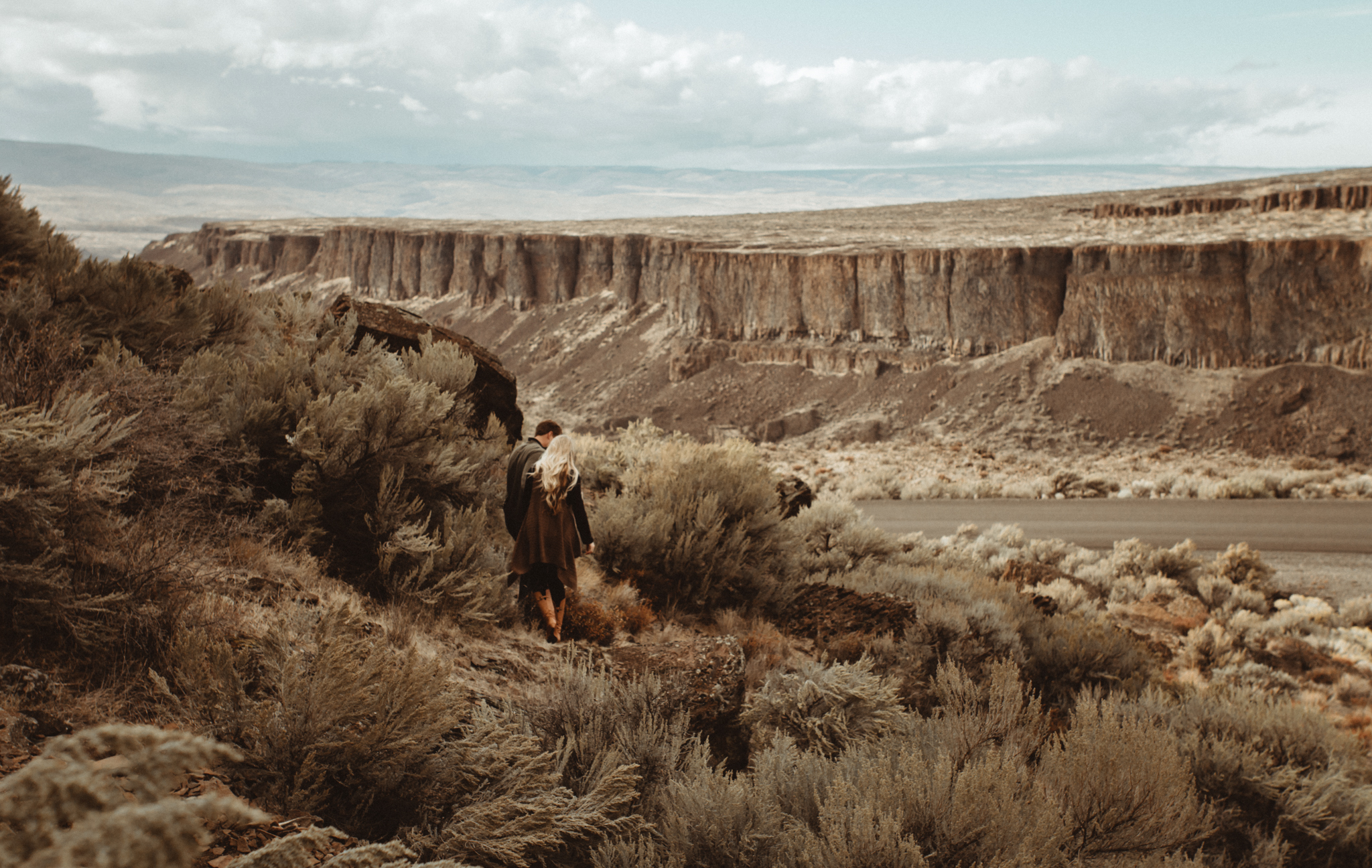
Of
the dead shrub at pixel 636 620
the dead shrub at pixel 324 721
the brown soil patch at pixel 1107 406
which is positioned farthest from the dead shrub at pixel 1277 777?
the brown soil patch at pixel 1107 406

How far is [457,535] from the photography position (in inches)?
189

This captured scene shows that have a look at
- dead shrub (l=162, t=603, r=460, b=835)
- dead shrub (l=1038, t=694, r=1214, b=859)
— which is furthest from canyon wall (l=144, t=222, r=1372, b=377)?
dead shrub (l=1038, t=694, r=1214, b=859)

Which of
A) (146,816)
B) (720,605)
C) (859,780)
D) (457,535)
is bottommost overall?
(720,605)

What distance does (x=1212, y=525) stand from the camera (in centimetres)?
1398

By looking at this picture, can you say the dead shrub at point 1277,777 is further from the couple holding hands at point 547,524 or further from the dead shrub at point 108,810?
the dead shrub at point 108,810

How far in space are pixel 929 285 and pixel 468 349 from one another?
30.0 meters

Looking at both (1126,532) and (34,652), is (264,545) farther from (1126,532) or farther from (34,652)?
(1126,532)

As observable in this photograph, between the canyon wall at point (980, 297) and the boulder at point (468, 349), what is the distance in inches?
569

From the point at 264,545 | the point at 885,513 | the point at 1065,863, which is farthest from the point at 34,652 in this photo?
the point at 885,513

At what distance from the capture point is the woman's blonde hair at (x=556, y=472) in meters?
4.94

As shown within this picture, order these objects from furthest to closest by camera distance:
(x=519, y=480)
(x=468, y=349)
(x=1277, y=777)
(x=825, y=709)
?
1. (x=468, y=349)
2. (x=519, y=480)
3. (x=825, y=709)
4. (x=1277, y=777)

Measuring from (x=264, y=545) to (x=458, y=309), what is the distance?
58422 mm

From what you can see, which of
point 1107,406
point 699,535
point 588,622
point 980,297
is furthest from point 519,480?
point 980,297

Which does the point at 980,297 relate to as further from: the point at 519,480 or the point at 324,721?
the point at 324,721
